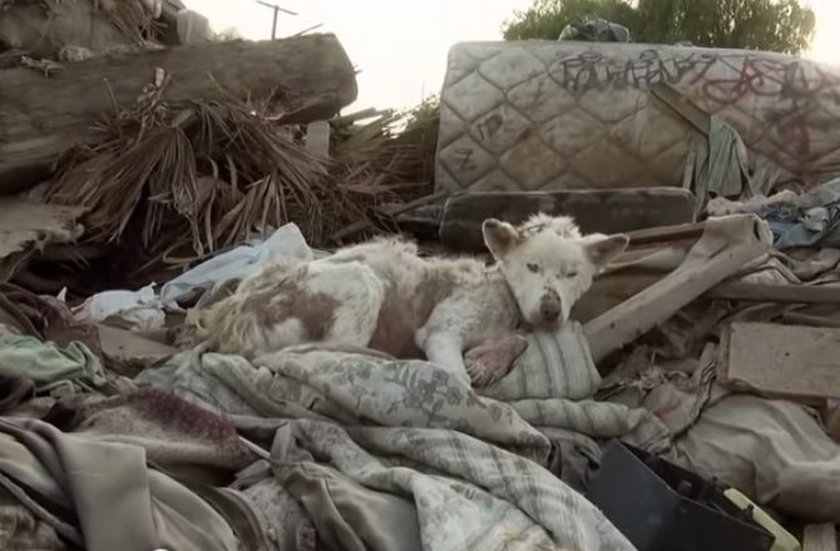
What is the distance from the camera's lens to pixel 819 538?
144 inches

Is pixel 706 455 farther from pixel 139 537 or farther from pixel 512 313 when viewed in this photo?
pixel 139 537

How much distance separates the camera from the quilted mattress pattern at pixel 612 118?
7324 millimetres

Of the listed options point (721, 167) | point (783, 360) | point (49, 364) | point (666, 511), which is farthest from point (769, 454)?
point (721, 167)

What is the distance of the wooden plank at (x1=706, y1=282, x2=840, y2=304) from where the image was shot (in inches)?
180

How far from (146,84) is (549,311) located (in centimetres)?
373

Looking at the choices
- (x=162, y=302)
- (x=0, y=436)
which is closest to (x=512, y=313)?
(x=162, y=302)

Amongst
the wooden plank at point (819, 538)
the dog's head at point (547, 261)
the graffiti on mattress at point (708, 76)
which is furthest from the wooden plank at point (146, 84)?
the wooden plank at point (819, 538)

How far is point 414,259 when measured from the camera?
15.5 ft

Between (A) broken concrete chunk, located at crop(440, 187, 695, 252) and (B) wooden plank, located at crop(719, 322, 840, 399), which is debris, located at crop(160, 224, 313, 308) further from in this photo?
(B) wooden plank, located at crop(719, 322, 840, 399)

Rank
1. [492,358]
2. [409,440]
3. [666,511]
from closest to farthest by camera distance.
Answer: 1. [666,511]
2. [409,440]
3. [492,358]

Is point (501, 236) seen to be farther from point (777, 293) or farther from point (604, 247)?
point (777, 293)

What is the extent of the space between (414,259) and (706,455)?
1413 mm

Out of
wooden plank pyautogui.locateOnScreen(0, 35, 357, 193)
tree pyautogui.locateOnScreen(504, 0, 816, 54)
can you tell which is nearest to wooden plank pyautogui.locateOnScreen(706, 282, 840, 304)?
wooden plank pyautogui.locateOnScreen(0, 35, 357, 193)

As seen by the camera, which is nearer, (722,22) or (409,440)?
(409,440)
